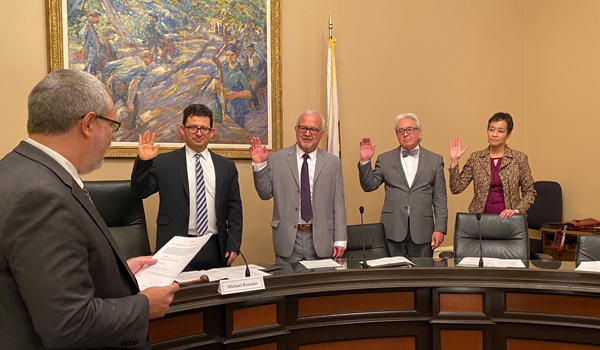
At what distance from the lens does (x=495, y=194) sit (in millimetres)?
3617

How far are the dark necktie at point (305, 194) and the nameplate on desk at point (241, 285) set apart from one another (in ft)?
3.20

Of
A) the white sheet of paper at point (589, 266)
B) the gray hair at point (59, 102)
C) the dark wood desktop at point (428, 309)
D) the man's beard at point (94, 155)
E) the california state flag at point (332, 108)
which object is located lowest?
the dark wood desktop at point (428, 309)

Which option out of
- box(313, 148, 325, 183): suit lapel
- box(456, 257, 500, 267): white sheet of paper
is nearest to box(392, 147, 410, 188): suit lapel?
box(313, 148, 325, 183): suit lapel

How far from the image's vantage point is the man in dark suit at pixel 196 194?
2963 mm

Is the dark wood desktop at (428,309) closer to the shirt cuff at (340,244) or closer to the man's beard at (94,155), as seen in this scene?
the shirt cuff at (340,244)

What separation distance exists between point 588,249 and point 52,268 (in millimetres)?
2827

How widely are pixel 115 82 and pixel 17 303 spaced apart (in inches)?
114

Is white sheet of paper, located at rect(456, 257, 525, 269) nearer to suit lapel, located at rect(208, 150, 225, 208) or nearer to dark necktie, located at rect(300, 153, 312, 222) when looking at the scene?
dark necktie, located at rect(300, 153, 312, 222)

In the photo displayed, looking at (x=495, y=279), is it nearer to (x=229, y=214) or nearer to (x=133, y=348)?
(x=229, y=214)

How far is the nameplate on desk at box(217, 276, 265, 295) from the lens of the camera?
7.01ft

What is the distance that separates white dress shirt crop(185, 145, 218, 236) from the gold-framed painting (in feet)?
3.07

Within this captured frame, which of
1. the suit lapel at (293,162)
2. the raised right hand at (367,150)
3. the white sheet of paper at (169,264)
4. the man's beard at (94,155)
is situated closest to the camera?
the man's beard at (94,155)

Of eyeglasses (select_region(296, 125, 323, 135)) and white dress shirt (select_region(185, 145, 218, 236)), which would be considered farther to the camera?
eyeglasses (select_region(296, 125, 323, 135))

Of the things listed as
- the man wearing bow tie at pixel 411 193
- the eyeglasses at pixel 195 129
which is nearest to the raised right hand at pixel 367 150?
the man wearing bow tie at pixel 411 193
